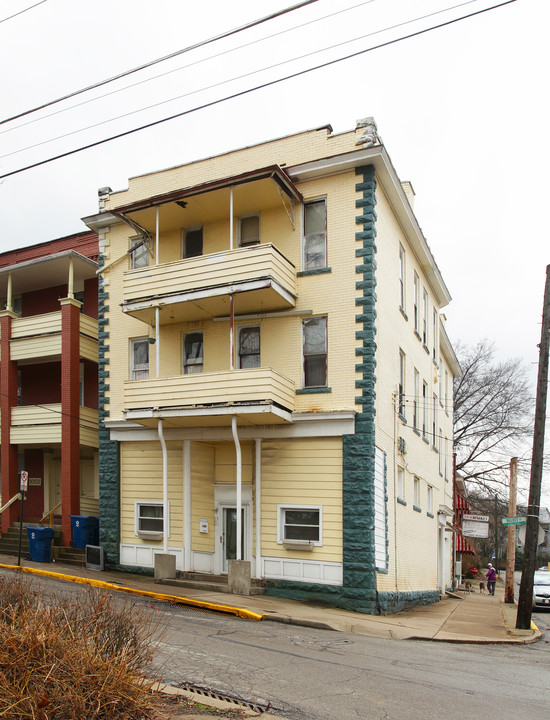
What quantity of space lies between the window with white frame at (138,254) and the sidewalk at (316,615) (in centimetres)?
880

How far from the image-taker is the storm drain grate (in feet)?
23.6

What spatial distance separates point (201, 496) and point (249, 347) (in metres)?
4.17

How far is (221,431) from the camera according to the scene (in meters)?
18.6

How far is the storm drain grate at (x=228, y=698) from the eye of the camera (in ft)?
23.6

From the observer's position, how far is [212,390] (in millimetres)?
17375

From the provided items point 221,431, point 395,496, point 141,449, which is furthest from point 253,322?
point 395,496

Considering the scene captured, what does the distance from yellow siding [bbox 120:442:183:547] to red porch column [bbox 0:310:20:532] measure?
583 cm

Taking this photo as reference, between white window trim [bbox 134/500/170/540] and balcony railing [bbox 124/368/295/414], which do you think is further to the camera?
white window trim [bbox 134/500/170/540]

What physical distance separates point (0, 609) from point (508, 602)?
2563 centimetres

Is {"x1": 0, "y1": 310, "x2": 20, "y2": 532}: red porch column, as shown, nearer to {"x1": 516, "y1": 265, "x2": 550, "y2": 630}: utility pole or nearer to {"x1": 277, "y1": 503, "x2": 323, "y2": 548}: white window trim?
{"x1": 277, "y1": 503, "x2": 323, "y2": 548}: white window trim

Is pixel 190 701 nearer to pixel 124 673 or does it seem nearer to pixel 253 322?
pixel 124 673

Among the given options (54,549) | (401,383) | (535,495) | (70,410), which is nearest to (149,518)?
(54,549)

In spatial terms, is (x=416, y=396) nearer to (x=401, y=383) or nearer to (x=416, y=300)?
(x=401, y=383)

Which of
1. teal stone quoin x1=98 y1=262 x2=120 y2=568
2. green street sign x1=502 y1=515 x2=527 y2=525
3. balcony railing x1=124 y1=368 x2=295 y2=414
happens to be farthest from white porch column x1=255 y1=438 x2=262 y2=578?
green street sign x1=502 y1=515 x2=527 y2=525
